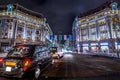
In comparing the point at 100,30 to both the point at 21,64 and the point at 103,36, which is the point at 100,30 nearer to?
the point at 103,36

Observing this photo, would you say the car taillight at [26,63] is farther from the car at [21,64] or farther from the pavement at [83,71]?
the pavement at [83,71]

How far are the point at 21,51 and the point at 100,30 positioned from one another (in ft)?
150

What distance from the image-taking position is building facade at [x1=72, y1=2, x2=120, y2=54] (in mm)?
40075

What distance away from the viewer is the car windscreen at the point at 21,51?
18.2 ft

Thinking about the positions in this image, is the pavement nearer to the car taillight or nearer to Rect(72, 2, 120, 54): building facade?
the car taillight

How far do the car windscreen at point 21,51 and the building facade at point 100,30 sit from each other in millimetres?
Answer: 34385

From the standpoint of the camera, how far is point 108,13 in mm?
42250

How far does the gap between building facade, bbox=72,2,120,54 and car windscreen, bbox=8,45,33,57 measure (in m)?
34.4

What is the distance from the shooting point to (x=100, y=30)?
152 ft

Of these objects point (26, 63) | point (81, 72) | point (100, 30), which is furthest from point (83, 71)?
point (100, 30)

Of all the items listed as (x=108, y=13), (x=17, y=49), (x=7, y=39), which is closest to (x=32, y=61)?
(x=17, y=49)

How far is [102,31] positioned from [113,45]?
348 inches

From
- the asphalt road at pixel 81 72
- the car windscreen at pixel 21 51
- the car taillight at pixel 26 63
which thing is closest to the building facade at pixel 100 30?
the asphalt road at pixel 81 72

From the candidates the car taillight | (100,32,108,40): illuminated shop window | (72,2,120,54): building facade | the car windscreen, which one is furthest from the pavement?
(100,32,108,40): illuminated shop window
